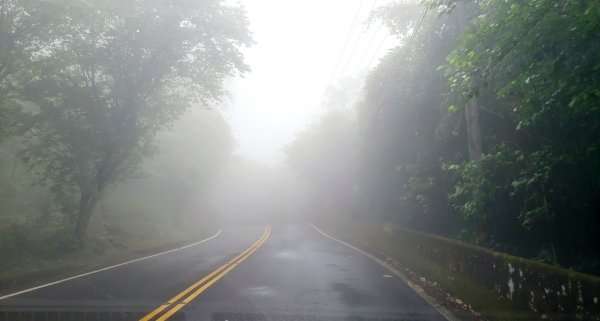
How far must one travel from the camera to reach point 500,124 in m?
12.3

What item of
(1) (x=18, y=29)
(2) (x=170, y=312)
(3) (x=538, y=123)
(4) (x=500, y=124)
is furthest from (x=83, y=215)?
(3) (x=538, y=123)

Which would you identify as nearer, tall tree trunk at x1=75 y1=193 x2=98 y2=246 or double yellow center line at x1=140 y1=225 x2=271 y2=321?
double yellow center line at x1=140 y1=225 x2=271 y2=321

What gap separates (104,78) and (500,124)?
17268mm

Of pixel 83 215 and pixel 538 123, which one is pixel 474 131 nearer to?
pixel 538 123

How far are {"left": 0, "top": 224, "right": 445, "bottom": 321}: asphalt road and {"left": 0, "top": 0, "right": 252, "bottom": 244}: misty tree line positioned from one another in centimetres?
700

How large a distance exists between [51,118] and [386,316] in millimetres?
16530

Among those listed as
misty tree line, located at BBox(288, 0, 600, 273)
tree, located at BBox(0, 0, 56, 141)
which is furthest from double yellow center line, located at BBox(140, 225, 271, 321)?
tree, located at BBox(0, 0, 56, 141)

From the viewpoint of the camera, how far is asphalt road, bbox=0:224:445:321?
796 cm

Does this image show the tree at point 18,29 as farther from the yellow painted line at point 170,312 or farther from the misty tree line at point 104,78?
the yellow painted line at point 170,312

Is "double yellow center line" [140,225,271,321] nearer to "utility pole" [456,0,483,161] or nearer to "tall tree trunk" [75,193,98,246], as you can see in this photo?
"utility pole" [456,0,483,161]

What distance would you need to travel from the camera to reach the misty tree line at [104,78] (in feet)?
60.2

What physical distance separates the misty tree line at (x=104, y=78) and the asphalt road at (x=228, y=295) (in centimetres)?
700

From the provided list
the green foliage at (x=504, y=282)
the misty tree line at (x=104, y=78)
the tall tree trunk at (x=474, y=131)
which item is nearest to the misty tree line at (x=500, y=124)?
the tall tree trunk at (x=474, y=131)

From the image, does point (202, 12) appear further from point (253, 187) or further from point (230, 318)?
point (253, 187)
